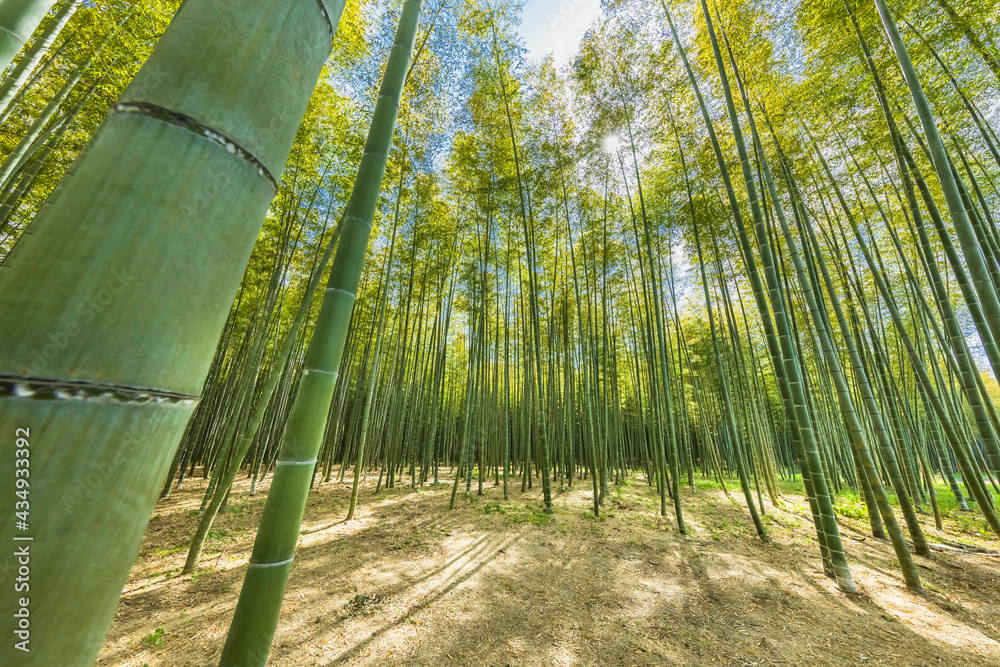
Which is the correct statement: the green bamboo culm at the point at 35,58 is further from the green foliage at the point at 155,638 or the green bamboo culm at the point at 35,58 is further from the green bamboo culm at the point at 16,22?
the green foliage at the point at 155,638

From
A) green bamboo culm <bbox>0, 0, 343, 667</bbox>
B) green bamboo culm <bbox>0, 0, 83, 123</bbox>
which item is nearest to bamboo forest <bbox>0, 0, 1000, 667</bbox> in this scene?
A: green bamboo culm <bbox>0, 0, 343, 667</bbox>

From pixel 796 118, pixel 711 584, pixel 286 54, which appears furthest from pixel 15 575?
pixel 796 118

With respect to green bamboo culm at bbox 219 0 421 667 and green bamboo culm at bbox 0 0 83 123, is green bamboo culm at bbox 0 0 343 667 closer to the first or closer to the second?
green bamboo culm at bbox 219 0 421 667

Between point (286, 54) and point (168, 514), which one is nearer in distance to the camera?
point (286, 54)

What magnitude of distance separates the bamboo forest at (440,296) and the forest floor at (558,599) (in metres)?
0.03

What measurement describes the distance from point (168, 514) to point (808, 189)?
9.96m

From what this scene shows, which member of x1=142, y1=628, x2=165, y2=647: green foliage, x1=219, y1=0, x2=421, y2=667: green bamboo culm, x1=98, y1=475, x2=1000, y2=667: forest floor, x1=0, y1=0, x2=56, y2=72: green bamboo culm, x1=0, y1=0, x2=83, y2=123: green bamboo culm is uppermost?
x1=0, y1=0, x2=83, y2=123: green bamboo culm

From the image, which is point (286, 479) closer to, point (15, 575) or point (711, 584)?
point (15, 575)

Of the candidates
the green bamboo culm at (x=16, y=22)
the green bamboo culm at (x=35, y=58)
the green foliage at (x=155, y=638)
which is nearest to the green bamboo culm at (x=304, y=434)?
the green bamboo culm at (x=16, y=22)

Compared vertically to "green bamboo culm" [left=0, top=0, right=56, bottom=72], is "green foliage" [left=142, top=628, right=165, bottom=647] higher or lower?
lower

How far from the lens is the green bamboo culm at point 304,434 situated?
0.68m

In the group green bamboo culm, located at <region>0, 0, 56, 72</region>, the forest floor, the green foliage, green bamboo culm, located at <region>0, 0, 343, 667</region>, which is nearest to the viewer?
green bamboo culm, located at <region>0, 0, 343, 667</region>

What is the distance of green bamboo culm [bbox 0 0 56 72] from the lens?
3.26ft

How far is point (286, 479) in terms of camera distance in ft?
2.51
